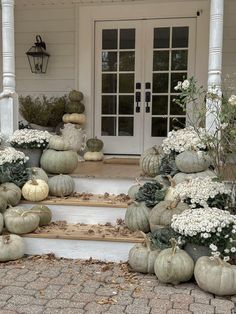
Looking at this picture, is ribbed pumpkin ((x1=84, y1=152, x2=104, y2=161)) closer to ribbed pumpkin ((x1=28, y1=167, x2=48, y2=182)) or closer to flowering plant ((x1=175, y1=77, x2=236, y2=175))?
ribbed pumpkin ((x1=28, y1=167, x2=48, y2=182))

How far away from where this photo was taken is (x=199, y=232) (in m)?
2.91

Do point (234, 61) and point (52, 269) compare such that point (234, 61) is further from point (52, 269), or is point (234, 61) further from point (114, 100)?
point (52, 269)

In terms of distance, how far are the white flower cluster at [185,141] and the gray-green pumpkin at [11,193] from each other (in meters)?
1.44

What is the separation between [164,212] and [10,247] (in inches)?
49.3

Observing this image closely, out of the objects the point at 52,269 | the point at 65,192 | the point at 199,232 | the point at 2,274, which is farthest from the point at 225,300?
the point at 65,192

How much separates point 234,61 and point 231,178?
2465mm

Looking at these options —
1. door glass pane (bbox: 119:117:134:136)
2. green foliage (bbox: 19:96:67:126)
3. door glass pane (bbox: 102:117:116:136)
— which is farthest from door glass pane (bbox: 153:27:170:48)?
green foliage (bbox: 19:96:67:126)

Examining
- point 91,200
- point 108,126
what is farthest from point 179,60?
point 91,200

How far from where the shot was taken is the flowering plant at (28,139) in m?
4.26

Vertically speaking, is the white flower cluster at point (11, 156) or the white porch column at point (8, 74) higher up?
the white porch column at point (8, 74)

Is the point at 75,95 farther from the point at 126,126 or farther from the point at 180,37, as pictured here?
the point at 180,37

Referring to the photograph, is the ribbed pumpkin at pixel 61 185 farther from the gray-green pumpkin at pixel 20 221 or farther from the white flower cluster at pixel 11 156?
the gray-green pumpkin at pixel 20 221

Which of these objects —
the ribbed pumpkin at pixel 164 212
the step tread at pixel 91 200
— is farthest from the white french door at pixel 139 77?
the ribbed pumpkin at pixel 164 212

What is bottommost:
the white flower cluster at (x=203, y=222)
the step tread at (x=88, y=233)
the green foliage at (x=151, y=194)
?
the step tread at (x=88, y=233)
